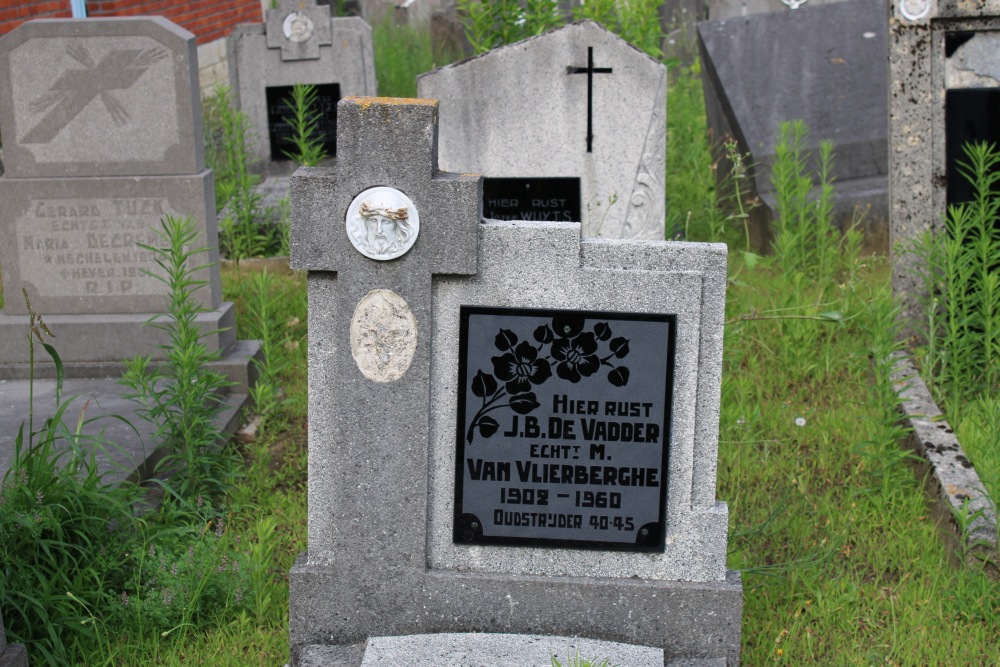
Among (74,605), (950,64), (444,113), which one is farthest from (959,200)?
(74,605)

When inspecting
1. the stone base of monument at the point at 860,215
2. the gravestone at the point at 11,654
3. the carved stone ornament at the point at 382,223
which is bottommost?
the gravestone at the point at 11,654

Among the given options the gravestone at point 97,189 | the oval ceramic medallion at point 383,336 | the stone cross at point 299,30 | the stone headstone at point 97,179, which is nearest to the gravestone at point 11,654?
the oval ceramic medallion at point 383,336

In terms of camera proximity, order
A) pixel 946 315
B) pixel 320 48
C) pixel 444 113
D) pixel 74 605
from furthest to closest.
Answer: pixel 320 48 → pixel 444 113 → pixel 946 315 → pixel 74 605

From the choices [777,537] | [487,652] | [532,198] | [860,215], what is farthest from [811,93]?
[487,652]

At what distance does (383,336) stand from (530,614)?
33.0 inches

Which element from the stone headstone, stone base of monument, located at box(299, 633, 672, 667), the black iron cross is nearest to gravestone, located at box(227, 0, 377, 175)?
the stone headstone

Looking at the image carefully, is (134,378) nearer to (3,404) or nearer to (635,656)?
(3,404)

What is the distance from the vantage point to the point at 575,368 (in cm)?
308

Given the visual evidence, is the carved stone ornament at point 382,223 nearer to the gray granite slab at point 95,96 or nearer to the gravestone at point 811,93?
the gray granite slab at point 95,96

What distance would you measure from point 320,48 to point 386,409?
713cm

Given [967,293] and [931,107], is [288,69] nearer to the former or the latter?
[931,107]

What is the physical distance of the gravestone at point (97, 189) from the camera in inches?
204

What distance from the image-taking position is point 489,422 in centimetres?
311

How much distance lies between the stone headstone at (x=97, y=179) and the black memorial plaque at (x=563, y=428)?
239cm
